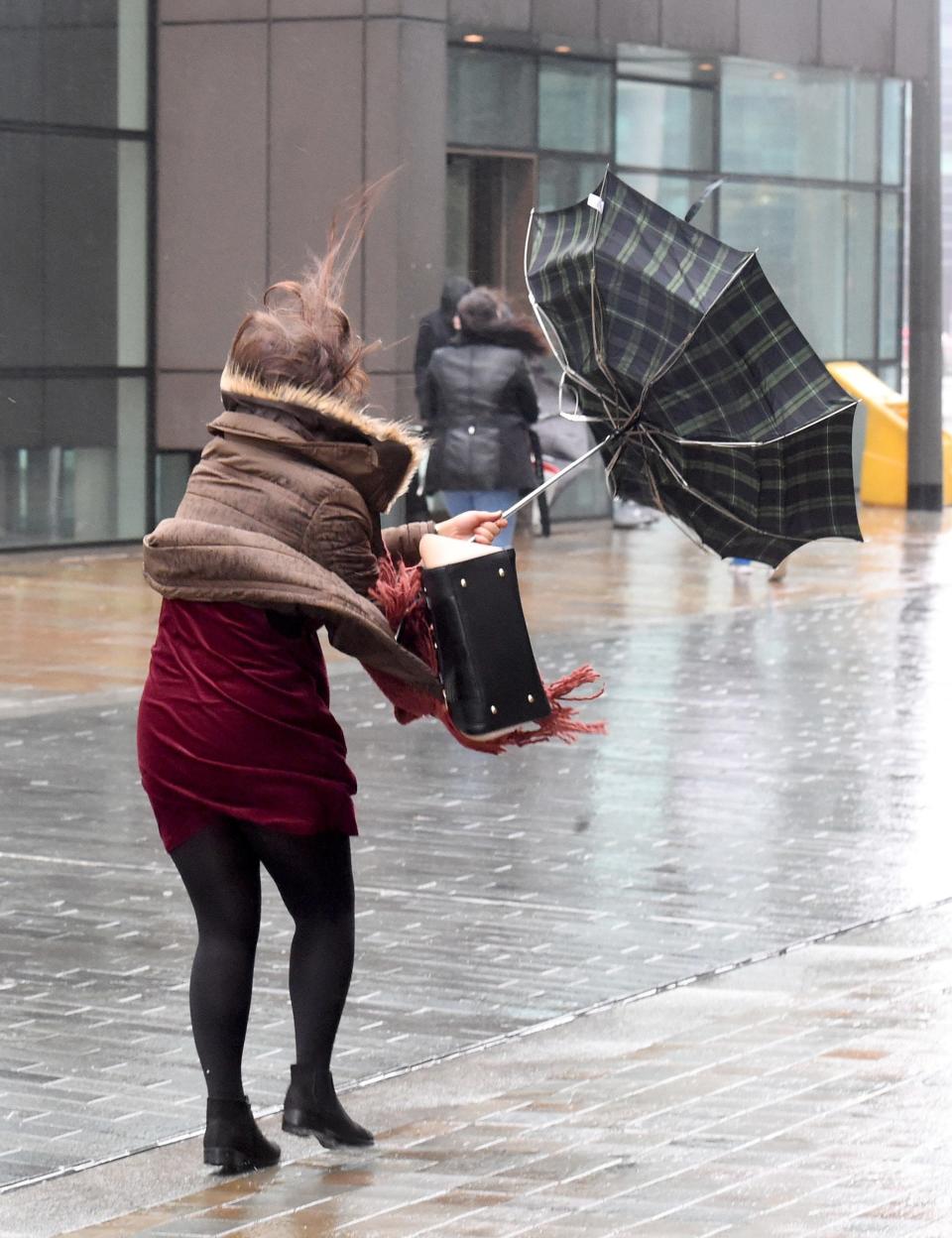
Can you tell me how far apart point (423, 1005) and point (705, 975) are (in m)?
0.80

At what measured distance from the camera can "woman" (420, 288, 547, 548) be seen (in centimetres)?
1451

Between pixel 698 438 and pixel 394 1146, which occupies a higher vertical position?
pixel 698 438

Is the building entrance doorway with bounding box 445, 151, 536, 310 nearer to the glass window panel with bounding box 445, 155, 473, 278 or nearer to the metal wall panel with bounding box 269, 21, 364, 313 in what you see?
the glass window panel with bounding box 445, 155, 473, 278

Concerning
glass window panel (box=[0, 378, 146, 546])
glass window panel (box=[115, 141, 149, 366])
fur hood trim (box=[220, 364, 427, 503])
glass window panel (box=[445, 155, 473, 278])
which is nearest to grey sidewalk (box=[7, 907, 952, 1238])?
fur hood trim (box=[220, 364, 427, 503])

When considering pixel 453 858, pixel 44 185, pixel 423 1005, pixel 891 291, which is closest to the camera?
pixel 423 1005

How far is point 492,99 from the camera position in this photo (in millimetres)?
21312

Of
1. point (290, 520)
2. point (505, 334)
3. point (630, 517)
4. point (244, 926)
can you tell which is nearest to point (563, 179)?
point (630, 517)

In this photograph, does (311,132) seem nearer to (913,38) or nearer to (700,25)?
(700,25)

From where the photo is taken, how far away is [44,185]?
1864 cm

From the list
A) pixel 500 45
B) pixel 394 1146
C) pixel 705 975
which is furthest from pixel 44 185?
pixel 394 1146

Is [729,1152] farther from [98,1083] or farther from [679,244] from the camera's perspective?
[679,244]

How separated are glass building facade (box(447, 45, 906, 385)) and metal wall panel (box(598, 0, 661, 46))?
2.77 ft

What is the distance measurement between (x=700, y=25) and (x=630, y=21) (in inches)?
42.2

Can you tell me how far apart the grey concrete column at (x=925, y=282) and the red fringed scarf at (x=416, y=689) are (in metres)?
19.8
